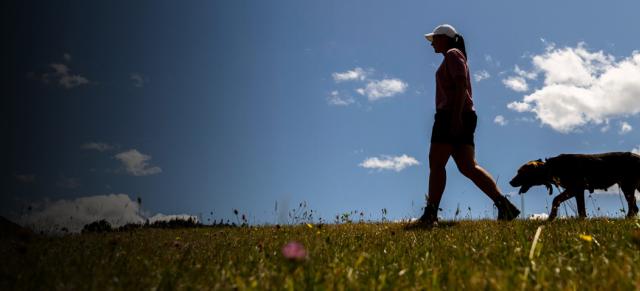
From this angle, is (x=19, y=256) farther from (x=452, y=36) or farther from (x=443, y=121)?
(x=452, y=36)

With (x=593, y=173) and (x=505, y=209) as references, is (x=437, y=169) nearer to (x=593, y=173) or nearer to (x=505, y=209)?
(x=505, y=209)

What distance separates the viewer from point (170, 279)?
2.78 metres

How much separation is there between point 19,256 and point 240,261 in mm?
1819

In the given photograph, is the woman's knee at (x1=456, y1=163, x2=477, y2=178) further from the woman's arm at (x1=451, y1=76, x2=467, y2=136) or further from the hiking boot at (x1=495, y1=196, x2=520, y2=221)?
the hiking boot at (x1=495, y1=196, x2=520, y2=221)

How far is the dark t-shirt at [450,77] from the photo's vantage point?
7047 millimetres

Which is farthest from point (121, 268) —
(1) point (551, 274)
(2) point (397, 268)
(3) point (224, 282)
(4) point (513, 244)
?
(4) point (513, 244)

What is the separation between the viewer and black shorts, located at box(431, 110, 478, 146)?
705 centimetres

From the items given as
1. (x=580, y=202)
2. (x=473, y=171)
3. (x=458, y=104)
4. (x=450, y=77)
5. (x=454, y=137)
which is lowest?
(x=580, y=202)

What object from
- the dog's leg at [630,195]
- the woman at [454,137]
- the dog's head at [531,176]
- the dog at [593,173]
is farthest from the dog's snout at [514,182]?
the woman at [454,137]

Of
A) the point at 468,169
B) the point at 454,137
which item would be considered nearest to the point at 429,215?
the point at 468,169

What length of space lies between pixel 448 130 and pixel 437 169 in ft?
1.91

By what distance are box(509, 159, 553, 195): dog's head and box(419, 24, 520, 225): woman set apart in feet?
11.1

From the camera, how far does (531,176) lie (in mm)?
10672

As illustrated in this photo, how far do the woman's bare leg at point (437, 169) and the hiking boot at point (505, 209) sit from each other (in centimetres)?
98
